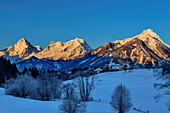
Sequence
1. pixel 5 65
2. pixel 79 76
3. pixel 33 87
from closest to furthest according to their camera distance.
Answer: pixel 33 87 → pixel 79 76 → pixel 5 65

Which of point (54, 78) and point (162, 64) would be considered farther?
point (54, 78)

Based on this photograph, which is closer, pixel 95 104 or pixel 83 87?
pixel 95 104

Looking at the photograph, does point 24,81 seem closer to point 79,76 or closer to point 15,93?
point 15,93

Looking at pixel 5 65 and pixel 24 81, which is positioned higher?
pixel 5 65

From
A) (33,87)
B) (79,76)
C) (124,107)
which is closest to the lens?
(124,107)

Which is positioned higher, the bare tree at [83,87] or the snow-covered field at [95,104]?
the bare tree at [83,87]

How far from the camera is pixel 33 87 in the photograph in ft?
159

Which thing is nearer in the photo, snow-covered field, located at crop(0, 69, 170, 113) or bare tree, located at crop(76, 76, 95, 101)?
snow-covered field, located at crop(0, 69, 170, 113)

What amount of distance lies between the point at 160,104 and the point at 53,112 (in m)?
27.7

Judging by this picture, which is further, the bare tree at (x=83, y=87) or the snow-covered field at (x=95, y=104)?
the bare tree at (x=83, y=87)

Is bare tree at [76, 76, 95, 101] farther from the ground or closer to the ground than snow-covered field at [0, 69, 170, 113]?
farther from the ground

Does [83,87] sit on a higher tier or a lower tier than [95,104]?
higher

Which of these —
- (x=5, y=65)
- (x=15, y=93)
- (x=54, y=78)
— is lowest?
(x=15, y=93)

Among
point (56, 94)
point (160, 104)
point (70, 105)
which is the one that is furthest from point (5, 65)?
point (70, 105)
